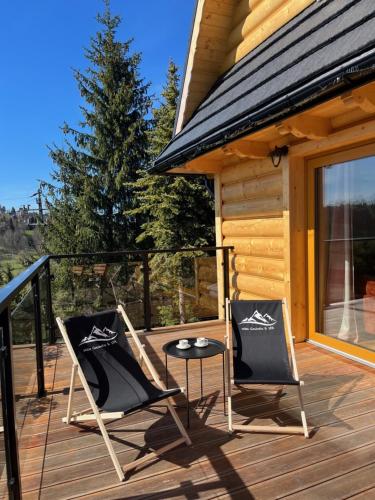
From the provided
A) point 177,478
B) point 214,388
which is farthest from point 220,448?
point 214,388

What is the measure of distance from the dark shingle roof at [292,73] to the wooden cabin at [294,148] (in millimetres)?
12

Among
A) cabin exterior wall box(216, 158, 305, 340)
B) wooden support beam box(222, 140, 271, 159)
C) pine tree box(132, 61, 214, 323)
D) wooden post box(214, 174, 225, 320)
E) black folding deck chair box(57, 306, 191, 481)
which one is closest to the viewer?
black folding deck chair box(57, 306, 191, 481)

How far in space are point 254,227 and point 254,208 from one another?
0.27 m

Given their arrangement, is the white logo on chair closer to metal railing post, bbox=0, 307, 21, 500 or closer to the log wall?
metal railing post, bbox=0, 307, 21, 500

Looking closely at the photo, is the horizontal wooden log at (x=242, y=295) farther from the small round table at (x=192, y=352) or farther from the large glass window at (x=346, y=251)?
the small round table at (x=192, y=352)

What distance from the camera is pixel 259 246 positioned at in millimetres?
5180

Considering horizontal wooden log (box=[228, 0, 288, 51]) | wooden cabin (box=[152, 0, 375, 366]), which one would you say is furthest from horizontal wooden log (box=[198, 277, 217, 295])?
horizontal wooden log (box=[228, 0, 288, 51])

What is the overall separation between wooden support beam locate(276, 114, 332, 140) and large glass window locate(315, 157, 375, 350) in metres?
0.47

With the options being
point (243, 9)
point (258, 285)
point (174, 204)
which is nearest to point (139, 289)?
point (258, 285)

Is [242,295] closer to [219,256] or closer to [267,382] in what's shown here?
[219,256]

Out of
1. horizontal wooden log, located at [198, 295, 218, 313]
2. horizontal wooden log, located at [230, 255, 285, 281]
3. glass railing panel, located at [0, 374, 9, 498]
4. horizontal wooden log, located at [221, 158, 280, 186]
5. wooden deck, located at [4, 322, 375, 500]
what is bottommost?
wooden deck, located at [4, 322, 375, 500]

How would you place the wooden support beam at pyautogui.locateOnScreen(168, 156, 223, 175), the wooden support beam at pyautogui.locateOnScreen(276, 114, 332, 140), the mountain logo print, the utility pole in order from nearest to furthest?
the mountain logo print
the wooden support beam at pyautogui.locateOnScreen(276, 114, 332, 140)
the wooden support beam at pyautogui.locateOnScreen(168, 156, 223, 175)
the utility pole

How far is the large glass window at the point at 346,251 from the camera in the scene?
150 inches

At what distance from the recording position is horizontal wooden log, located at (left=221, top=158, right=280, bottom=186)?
487 cm
